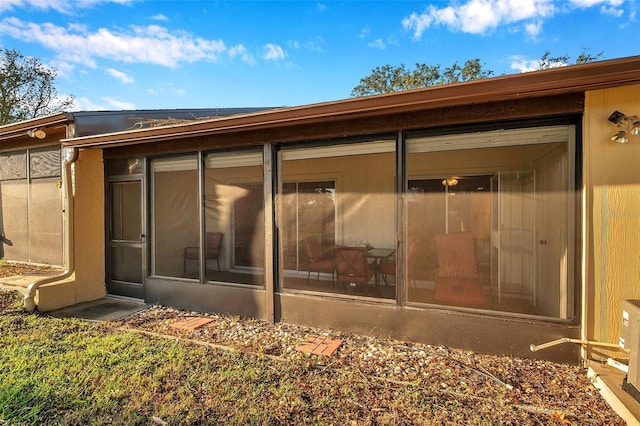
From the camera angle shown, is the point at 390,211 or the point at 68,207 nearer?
the point at 390,211

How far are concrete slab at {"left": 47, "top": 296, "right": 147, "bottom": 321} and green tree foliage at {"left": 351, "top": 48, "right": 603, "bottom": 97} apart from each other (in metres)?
14.7

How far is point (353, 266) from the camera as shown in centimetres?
402

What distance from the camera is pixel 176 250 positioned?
15.7ft

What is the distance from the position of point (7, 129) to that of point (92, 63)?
18.5 feet

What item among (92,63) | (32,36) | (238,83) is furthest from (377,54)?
(32,36)

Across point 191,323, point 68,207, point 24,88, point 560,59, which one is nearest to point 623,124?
point 191,323

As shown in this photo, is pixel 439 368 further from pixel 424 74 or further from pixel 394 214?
pixel 424 74

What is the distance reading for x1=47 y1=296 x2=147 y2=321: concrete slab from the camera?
4.24 m

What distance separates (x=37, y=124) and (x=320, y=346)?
545 centimetres

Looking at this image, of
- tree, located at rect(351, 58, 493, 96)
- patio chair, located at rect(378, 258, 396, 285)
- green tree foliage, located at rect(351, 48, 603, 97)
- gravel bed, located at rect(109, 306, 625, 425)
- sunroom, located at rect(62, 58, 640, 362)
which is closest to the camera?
gravel bed, located at rect(109, 306, 625, 425)

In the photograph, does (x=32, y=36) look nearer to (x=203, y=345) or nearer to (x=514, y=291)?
(x=203, y=345)

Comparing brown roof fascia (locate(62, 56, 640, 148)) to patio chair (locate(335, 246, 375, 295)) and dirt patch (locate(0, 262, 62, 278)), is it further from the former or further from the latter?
dirt patch (locate(0, 262, 62, 278))

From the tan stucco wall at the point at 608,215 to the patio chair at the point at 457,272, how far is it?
0.90 metres

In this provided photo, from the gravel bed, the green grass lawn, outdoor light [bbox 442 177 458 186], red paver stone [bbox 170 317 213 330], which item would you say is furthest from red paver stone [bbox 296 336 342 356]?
outdoor light [bbox 442 177 458 186]
